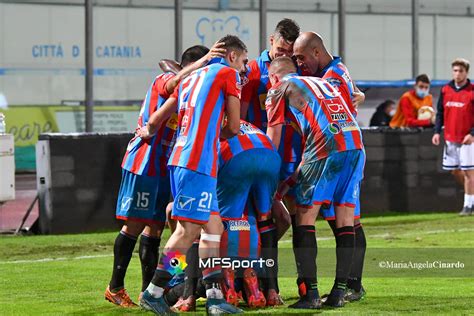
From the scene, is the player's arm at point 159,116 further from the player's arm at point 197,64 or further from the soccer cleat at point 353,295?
the soccer cleat at point 353,295

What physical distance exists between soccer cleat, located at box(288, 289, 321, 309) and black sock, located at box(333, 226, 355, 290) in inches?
11.3

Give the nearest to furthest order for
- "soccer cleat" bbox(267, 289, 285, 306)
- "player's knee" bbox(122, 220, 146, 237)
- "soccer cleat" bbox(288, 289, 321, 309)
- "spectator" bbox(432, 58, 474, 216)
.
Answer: "soccer cleat" bbox(288, 289, 321, 309) → "soccer cleat" bbox(267, 289, 285, 306) → "player's knee" bbox(122, 220, 146, 237) → "spectator" bbox(432, 58, 474, 216)

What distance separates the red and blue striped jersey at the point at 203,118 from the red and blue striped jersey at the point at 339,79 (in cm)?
119

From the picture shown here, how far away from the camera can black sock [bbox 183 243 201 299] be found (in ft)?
32.0

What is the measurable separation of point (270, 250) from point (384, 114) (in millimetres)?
10988

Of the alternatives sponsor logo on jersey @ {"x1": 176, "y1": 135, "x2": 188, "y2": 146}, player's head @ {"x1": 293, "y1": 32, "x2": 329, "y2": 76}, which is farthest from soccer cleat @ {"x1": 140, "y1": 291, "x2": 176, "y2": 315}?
player's head @ {"x1": 293, "y1": 32, "x2": 329, "y2": 76}

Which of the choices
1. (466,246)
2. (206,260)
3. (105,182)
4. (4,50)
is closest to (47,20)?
(4,50)

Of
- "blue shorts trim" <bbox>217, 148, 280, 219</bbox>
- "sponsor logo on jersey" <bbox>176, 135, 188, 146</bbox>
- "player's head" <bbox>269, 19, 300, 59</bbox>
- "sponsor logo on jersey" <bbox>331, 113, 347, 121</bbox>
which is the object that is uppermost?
"player's head" <bbox>269, 19, 300, 59</bbox>

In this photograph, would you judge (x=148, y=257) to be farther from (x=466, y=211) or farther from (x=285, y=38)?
(x=466, y=211)

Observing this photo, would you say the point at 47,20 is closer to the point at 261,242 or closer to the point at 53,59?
the point at 53,59

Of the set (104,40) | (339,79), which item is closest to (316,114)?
(339,79)

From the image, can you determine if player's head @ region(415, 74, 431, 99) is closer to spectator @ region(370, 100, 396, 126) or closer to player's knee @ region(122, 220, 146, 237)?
spectator @ region(370, 100, 396, 126)

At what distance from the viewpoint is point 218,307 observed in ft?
29.3

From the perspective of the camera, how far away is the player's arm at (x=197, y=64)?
30.5 ft
